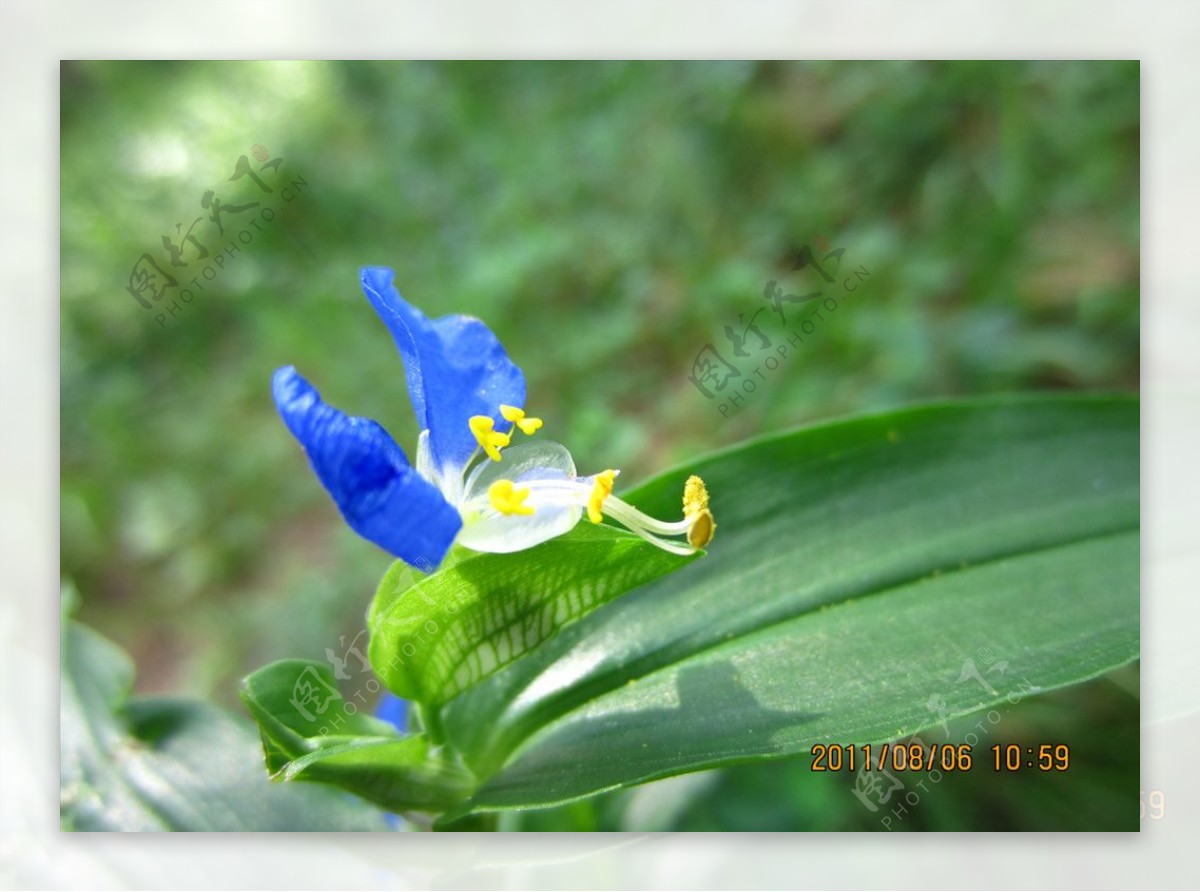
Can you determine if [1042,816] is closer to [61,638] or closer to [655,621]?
[655,621]

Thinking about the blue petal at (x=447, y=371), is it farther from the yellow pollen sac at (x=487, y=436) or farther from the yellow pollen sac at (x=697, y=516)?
the yellow pollen sac at (x=697, y=516)

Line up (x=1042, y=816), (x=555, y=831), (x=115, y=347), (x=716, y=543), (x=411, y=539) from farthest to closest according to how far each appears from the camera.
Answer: (x=115, y=347), (x=1042, y=816), (x=555, y=831), (x=716, y=543), (x=411, y=539)

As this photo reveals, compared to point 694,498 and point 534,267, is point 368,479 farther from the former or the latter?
point 534,267

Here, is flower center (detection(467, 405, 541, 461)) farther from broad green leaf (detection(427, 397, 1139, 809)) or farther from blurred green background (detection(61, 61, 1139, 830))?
blurred green background (detection(61, 61, 1139, 830))

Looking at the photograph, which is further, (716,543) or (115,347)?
(115,347)

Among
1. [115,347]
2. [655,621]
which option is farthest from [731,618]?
[115,347]

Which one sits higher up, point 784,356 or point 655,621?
point 784,356
